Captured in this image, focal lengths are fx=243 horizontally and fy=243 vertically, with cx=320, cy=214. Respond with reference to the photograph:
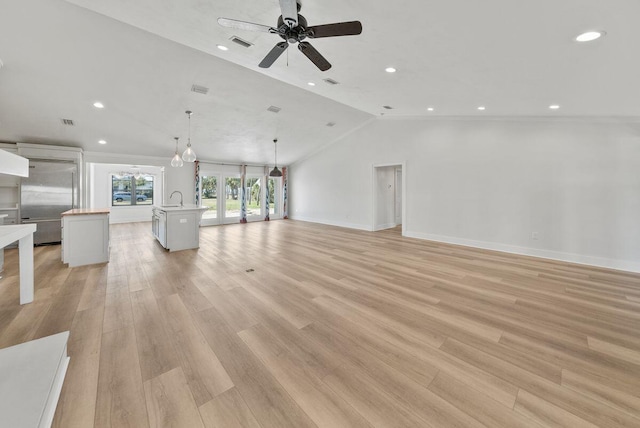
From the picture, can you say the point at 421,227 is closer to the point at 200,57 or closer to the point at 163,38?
the point at 200,57

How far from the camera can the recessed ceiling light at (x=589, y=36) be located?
82.8 inches

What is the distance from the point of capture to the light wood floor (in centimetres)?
142

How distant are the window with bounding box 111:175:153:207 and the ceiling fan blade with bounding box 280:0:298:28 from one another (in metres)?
10.6

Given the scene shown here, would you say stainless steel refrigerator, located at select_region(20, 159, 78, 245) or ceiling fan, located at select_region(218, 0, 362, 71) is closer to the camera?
ceiling fan, located at select_region(218, 0, 362, 71)

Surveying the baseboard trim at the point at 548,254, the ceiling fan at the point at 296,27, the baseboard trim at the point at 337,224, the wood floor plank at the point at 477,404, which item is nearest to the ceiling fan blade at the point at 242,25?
the ceiling fan at the point at 296,27

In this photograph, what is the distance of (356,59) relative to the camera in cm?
330

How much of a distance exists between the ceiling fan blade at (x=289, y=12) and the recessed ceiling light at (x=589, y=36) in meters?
2.53

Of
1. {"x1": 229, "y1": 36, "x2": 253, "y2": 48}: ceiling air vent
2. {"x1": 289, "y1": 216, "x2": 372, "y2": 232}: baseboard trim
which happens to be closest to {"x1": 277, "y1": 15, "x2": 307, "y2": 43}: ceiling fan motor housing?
{"x1": 229, "y1": 36, "x2": 253, "y2": 48}: ceiling air vent

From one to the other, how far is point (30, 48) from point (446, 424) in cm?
628

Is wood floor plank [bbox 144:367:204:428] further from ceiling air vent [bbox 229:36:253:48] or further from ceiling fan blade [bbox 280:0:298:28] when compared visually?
ceiling air vent [bbox 229:36:253:48]


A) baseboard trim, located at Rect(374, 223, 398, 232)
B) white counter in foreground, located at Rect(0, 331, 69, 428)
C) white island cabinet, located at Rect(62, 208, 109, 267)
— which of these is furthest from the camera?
baseboard trim, located at Rect(374, 223, 398, 232)

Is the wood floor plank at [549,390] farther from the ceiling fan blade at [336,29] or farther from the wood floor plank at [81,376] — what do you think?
the ceiling fan blade at [336,29]

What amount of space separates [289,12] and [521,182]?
17.9 feet

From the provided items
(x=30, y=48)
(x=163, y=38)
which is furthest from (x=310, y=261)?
(x=30, y=48)
